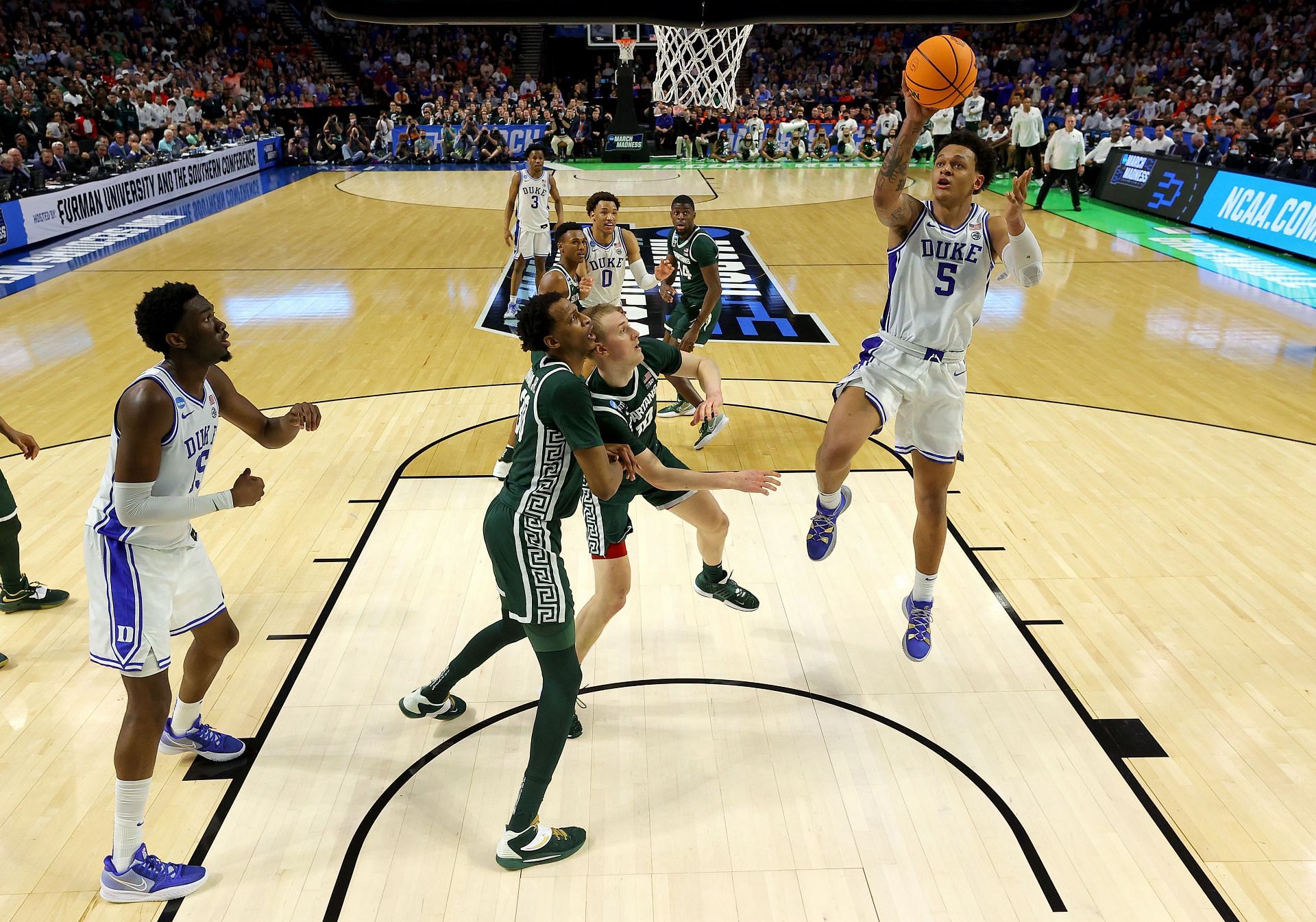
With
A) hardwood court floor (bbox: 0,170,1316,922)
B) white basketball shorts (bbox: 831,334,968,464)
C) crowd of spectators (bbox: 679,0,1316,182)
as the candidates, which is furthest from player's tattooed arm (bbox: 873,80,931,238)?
crowd of spectators (bbox: 679,0,1316,182)

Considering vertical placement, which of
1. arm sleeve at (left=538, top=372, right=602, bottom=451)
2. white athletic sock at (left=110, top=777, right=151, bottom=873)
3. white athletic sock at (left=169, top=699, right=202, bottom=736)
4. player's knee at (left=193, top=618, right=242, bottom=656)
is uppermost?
arm sleeve at (left=538, top=372, right=602, bottom=451)

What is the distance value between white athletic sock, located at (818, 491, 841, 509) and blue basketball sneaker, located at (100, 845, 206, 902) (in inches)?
109

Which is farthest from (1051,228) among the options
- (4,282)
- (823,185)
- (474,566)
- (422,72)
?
(422,72)

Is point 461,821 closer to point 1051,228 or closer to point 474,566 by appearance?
point 474,566

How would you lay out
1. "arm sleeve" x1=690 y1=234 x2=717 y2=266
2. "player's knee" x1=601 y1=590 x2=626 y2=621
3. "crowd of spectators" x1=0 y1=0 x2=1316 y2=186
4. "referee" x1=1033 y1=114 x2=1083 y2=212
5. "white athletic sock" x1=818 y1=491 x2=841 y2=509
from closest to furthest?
1. "player's knee" x1=601 y1=590 x2=626 y2=621
2. "white athletic sock" x1=818 y1=491 x2=841 y2=509
3. "arm sleeve" x1=690 y1=234 x2=717 y2=266
4. "referee" x1=1033 y1=114 x2=1083 y2=212
5. "crowd of spectators" x1=0 y1=0 x2=1316 y2=186

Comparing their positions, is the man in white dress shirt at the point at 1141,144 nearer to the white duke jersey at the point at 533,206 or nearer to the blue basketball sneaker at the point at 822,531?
the white duke jersey at the point at 533,206

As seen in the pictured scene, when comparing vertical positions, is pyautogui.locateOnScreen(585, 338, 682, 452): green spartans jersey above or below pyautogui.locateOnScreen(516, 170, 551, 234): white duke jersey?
above

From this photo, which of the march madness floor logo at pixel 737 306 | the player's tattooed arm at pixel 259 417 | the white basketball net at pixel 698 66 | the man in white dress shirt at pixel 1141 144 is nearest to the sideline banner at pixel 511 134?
the white basketball net at pixel 698 66

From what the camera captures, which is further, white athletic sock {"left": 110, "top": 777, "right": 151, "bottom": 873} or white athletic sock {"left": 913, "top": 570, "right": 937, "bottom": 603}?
white athletic sock {"left": 913, "top": 570, "right": 937, "bottom": 603}

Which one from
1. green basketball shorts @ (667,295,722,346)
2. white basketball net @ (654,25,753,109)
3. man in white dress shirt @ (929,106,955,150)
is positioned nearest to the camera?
green basketball shorts @ (667,295,722,346)

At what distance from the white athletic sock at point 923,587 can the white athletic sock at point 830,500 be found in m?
0.50

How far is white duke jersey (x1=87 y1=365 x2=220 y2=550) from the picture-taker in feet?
10.3

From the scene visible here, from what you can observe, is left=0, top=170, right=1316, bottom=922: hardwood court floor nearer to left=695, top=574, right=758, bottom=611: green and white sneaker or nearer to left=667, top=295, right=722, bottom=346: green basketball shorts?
left=695, top=574, right=758, bottom=611: green and white sneaker

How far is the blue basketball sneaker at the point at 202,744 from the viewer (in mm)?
3865
